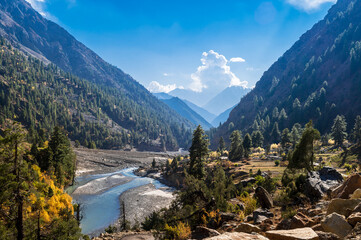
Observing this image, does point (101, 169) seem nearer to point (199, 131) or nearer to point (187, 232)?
point (199, 131)

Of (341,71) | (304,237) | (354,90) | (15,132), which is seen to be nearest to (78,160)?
(15,132)

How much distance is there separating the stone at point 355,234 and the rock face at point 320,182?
26.2 ft

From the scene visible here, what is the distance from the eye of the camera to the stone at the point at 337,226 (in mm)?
6503

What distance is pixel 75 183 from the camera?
76500mm

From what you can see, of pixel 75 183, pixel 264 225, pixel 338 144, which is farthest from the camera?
pixel 338 144

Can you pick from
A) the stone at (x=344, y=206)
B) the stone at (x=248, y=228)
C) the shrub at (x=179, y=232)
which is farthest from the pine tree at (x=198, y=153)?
the stone at (x=344, y=206)

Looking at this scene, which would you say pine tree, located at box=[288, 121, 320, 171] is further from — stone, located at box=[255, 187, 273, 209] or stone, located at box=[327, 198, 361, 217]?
stone, located at box=[327, 198, 361, 217]

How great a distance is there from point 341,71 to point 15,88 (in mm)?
311355

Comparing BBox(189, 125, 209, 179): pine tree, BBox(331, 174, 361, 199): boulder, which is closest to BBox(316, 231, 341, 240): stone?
BBox(331, 174, 361, 199): boulder

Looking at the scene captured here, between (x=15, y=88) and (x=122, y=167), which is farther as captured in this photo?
(x=15, y=88)

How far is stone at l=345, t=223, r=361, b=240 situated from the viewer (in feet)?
19.3

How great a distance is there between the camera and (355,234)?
604 cm

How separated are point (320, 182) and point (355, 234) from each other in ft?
31.9

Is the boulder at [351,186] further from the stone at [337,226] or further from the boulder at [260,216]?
the stone at [337,226]
